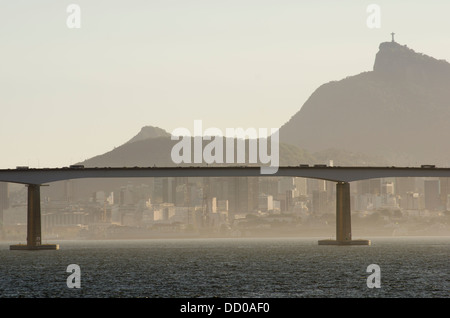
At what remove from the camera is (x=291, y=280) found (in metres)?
107

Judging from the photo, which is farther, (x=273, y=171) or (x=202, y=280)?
(x=273, y=171)

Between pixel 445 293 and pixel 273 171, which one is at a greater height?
pixel 273 171

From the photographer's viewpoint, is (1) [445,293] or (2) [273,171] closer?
(1) [445,293]
